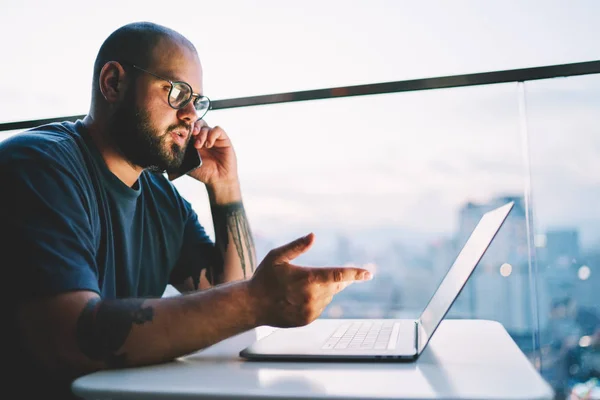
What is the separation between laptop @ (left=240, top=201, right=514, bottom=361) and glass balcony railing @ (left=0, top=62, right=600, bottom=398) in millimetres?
357

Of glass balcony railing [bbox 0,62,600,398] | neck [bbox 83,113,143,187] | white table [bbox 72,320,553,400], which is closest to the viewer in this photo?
white table [bbox 72,320,553,400]

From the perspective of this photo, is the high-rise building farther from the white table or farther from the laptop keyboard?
the white table

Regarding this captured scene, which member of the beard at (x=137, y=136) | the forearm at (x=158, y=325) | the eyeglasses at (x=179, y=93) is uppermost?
the eyeglasses at (x=179, y=93)

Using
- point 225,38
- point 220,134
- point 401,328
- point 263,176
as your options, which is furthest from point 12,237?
point 225,38

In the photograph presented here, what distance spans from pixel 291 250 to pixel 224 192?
0.89 meters

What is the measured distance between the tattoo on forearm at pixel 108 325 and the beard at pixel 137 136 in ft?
1.91

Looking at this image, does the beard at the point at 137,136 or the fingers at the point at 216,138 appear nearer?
Result: the beard at the point at 137,136

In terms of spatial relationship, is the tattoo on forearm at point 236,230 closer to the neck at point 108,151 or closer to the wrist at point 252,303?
the neck at point 108,151

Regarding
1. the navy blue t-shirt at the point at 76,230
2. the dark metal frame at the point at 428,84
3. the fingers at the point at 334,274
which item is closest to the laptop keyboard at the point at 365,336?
the fingers at the point at 334,274

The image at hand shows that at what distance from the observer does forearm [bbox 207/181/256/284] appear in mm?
1521

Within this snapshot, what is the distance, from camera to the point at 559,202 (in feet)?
6.19

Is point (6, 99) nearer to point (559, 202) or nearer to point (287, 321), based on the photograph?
point (287, 321)

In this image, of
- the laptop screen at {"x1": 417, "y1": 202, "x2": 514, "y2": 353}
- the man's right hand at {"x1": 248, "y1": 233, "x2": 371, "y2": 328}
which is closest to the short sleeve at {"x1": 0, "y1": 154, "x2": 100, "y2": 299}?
the man's right hand at {"x1": 248, "y1": 233, "x2": 371, "y2": 328}

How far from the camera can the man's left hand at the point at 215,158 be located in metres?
1.58
